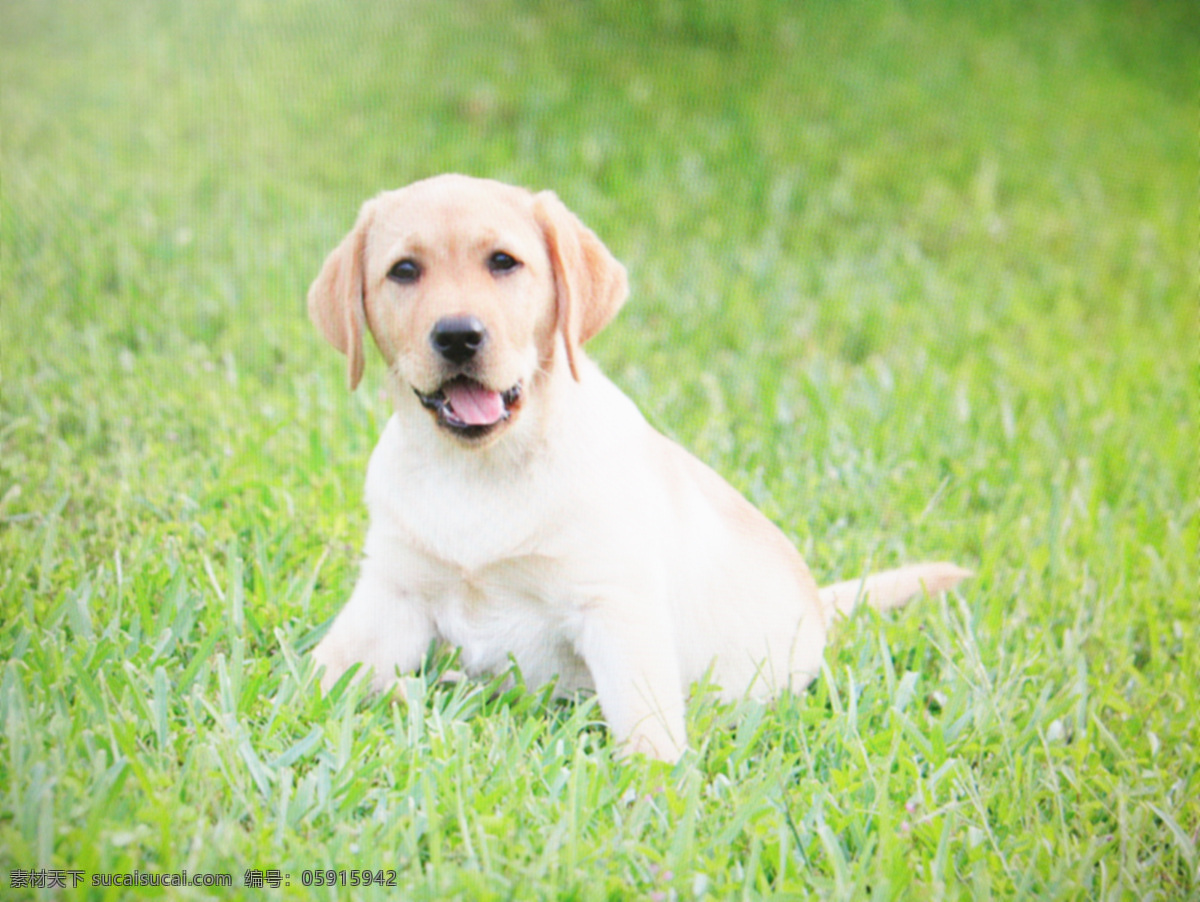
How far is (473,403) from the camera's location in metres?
2.79

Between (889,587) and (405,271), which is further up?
(405,271)

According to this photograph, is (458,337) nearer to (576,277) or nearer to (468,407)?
(468,407)

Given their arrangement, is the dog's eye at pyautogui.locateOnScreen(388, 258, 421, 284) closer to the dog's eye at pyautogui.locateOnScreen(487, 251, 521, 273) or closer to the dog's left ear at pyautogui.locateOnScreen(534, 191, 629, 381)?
the dog's eye at pyautogui.locateOnScreen(487, 251, 521, 273)

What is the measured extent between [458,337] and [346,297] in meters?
0.41

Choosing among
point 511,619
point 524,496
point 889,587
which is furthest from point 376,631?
point 889,587

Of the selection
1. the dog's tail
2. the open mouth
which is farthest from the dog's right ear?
the dog's tail

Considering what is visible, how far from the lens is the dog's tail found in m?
3.66

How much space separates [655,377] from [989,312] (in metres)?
2.01

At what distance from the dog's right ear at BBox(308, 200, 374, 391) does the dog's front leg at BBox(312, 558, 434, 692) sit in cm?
52

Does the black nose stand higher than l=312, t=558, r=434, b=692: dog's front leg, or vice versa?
the black nose

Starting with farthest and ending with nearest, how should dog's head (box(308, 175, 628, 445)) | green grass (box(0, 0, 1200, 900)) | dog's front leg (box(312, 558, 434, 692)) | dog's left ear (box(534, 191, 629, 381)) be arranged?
dog's front leg (box(312, 558, 434, 692)), dog's left ear (box(534, 191, 629, 381)), dog's head (box(308, 175, 628, 445)), green grass (box(0, 0, 1200, 900))

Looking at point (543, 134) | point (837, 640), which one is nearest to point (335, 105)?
point (543, 134)

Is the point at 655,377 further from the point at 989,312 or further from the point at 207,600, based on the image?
the point at 207,600

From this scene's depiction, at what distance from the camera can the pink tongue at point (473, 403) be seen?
2.79 metres
